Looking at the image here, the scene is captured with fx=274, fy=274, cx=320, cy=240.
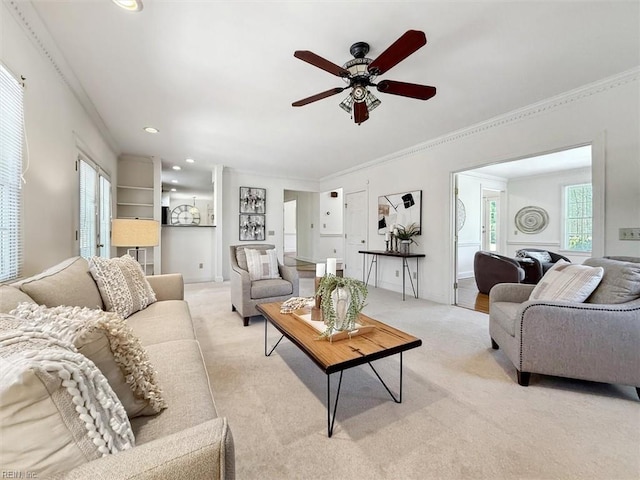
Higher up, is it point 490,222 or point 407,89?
point 407,89

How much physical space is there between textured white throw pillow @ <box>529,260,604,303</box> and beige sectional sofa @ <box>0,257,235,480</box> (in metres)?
2.24

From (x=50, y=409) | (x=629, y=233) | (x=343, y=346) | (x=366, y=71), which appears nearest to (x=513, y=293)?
(x=629, y=233)

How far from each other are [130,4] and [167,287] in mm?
1987

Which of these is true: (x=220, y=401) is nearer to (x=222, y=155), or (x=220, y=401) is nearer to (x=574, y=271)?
(x=574, y=271)

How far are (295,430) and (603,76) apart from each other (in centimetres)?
362

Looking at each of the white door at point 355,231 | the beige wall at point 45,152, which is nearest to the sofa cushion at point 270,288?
the beige wall at point 45,152

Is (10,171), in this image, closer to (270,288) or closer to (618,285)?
(270,288)

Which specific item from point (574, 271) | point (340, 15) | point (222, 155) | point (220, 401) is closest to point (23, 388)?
point (220, 401)

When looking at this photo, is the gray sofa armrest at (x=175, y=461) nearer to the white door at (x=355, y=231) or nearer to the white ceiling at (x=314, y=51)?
the white ceiling at (x=314, y=51)

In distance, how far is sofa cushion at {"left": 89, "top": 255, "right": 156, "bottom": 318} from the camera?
70.6 inches

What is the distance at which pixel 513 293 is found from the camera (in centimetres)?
234

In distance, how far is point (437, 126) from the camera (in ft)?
11.2

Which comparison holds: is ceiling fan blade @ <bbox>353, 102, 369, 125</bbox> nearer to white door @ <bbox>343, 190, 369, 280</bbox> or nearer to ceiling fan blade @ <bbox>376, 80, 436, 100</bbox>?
ceiling fan blade @ <bbox>376, 80, 436, 100</bbox>

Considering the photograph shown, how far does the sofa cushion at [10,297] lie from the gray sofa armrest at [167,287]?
1190 millimetres
